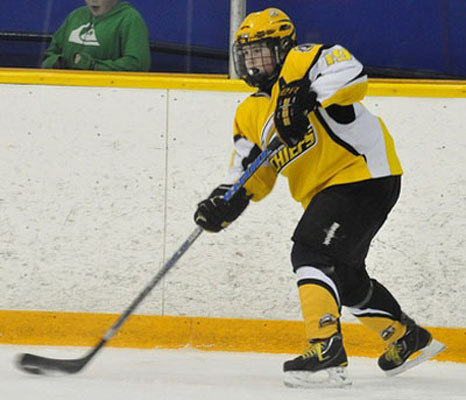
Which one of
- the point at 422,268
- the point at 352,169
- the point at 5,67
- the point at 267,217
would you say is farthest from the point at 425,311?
the point at 5,67

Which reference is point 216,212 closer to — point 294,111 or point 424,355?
point 294,111

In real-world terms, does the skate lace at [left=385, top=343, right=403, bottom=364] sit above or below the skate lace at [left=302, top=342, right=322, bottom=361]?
below

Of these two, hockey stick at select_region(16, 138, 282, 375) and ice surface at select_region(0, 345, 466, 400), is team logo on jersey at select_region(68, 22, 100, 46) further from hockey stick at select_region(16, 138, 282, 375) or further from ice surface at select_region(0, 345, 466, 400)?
hockey stick at select_region(16, 138, 282, 375)

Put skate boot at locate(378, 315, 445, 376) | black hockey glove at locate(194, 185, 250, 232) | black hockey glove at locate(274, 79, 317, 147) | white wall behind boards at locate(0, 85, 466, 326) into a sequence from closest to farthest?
black hockey glove at locate(274, 79, 317, 147)
black hockey glove at locate(194, 185, 250, 232)
skate boot at locate(378, 315, 445, 376)
white wall behind boards at locate(0, 85, 466, 326)

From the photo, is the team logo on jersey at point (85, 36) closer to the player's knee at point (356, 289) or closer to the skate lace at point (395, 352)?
the player's knee at point (356, 289)

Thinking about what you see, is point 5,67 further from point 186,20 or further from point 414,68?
point 414,68

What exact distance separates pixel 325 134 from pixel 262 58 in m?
0.26

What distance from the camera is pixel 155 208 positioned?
3.40m

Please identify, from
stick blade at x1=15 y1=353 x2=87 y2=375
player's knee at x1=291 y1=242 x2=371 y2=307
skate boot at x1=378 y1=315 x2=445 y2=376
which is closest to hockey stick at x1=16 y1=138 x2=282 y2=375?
stick blade at x1=15 y1=353 x2=87 y2=375

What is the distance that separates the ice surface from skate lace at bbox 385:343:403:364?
0.06 metres

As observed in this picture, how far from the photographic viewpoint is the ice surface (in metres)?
2.35

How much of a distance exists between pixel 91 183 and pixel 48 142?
204 mm

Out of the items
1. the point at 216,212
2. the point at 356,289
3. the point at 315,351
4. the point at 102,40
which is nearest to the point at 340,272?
the point at 356,289

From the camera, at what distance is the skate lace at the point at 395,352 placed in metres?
2.80
